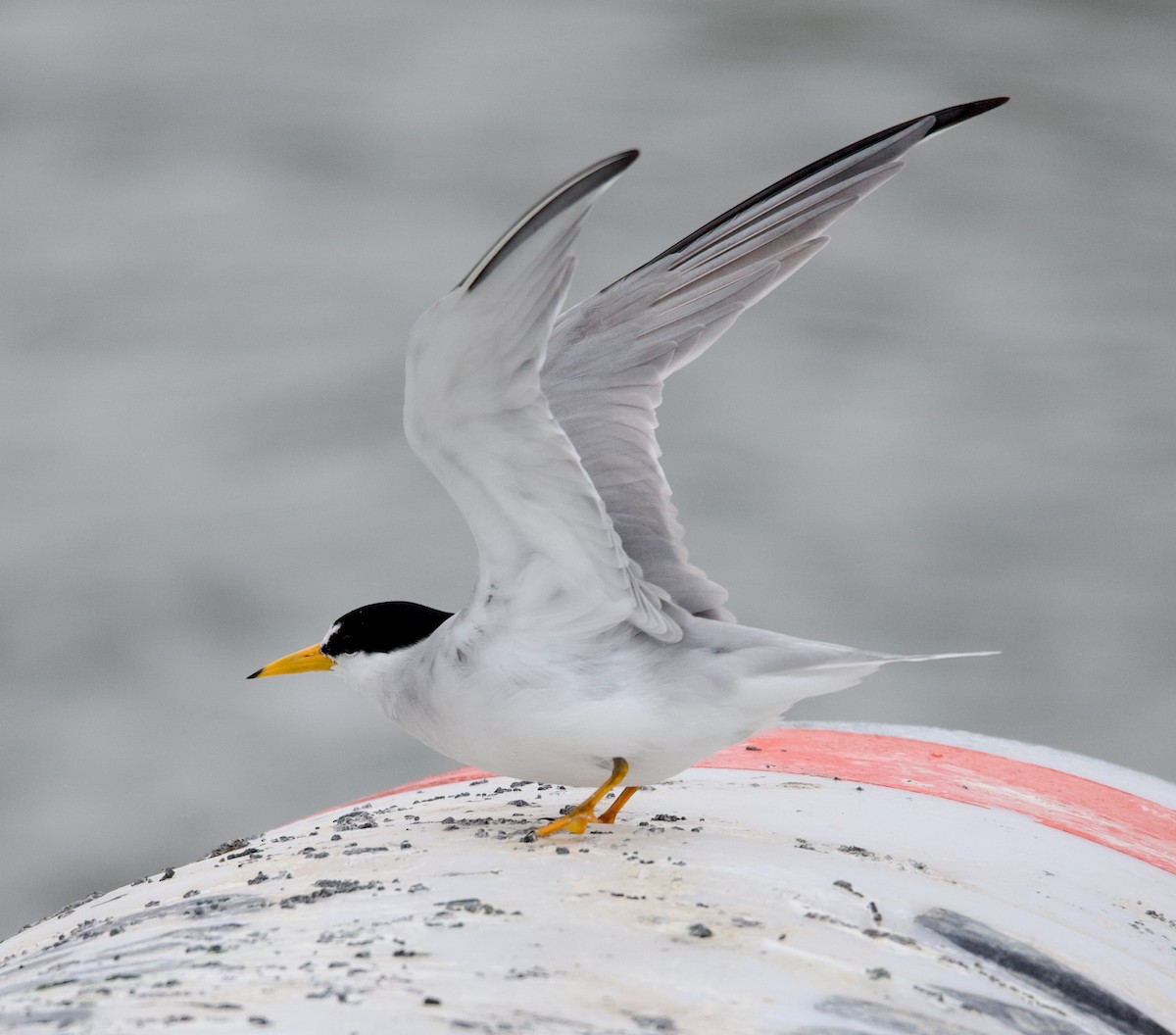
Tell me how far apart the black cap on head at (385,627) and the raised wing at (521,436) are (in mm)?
348

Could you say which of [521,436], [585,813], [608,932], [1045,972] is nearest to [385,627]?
[585,813]

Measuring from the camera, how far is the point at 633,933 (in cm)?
290

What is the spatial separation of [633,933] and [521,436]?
1075 millimetres

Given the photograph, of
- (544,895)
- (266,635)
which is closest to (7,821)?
(266,635)

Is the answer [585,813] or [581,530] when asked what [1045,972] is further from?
[581,530]

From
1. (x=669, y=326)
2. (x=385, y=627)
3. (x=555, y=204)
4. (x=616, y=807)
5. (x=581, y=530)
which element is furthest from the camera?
(x=669, y=326)

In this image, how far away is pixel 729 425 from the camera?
453 inches

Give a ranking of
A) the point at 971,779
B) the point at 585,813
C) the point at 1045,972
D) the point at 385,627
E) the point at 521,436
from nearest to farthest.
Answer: the point at 1045,972
the point at 521,436
the point at 585,813
the point at 385,627
the point at 971,779

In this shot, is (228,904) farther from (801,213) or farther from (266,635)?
(266,635)

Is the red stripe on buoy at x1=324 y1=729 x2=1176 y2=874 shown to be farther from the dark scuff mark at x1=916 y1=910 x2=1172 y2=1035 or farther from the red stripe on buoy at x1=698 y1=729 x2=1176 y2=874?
the dark scuff mark at x1=916 y1=910 x2=1172 y2=1035

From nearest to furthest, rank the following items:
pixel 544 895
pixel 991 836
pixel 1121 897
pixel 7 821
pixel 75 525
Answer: pixel 544 895, pixel 1121 897, pixel 991 836, pixel 7 821, pixel 75 525

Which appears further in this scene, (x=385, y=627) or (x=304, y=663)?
(x=304, y=663)

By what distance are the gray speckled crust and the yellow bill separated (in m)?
0.42

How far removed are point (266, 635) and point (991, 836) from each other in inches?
263
